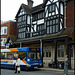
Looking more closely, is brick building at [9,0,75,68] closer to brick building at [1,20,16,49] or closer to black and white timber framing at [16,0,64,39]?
black and white timber framing at [16,0,64,39]

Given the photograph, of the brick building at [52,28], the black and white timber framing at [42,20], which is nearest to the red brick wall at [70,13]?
the brick building at [52,28]

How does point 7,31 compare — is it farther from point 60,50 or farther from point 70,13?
point 70,13

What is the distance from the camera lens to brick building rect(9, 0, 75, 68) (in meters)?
21.6

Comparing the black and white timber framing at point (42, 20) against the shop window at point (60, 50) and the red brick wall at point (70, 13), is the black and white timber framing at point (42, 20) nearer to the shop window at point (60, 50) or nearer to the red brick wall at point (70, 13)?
the red brick wall at point (70, 13)

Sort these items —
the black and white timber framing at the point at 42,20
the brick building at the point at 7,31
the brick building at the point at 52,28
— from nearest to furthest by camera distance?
the brick building at the point at 52,28, the black and white timber framing at the point at 42,20, the brick building at the point at 7,31

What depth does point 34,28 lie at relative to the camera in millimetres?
29703

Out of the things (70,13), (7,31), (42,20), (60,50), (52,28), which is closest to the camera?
(70,13)

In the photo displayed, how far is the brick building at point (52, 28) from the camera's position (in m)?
21.6

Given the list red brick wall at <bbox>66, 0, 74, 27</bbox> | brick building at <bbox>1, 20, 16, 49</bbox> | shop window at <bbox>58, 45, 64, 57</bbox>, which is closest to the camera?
red brick wall at <bbox>66, 0, 74, 27</bbox>

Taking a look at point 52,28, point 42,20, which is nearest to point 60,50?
point 52,28

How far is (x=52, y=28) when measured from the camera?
24719 mm

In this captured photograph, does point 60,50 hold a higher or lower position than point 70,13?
lower

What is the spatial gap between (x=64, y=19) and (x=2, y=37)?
19063mm

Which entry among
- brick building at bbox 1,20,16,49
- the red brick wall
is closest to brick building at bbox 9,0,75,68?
the red brick wall
